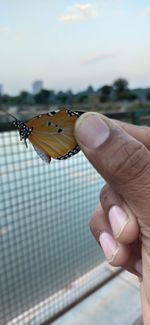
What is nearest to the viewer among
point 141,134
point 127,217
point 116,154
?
point 116,154

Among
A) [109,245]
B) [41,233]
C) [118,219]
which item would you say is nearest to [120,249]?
[109,245]

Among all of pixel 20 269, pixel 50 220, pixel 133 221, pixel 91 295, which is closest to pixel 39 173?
pixel 50 220

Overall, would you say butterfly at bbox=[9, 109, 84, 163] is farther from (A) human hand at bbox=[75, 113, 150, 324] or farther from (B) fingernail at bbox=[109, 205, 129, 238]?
(B) fingernail at bbox=[109, 205, 129, 238]

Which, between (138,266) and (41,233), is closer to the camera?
(138,266)

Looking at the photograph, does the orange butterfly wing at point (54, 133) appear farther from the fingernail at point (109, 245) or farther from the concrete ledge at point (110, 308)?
the concrete ledge at point (110, 308)

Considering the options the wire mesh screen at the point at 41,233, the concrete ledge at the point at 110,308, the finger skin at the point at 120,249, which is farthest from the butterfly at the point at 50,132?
the concrete ledge at the point at 110,308

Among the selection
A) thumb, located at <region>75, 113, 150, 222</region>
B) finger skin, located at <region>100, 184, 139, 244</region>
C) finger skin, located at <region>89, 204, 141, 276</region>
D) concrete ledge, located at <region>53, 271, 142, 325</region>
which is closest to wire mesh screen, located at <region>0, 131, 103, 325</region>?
concrete ledge, located at <region>53, 271, 142, 325</region>

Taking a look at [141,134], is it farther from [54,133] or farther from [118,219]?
[54,133]
